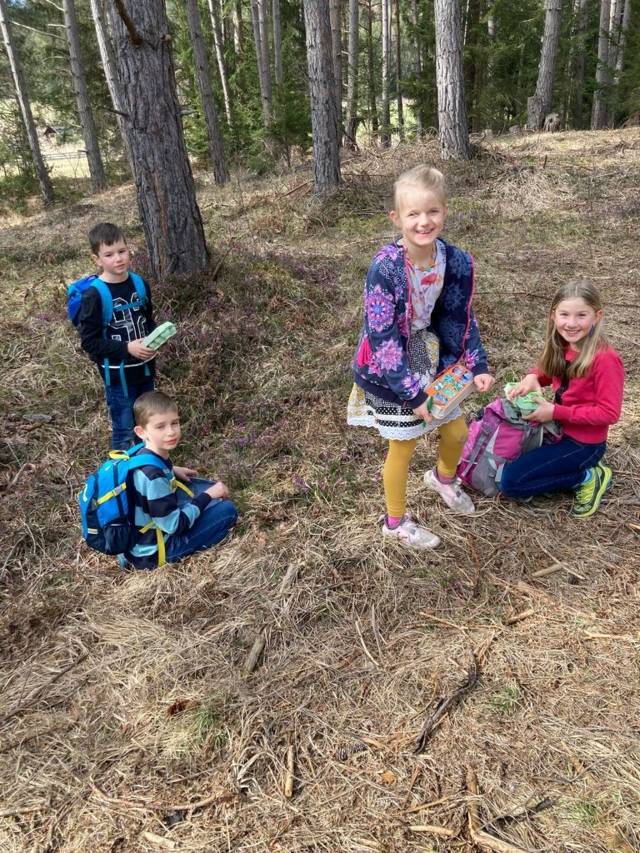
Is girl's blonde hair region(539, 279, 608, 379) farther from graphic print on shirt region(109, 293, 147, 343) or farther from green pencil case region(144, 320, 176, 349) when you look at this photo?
graphic print on shirt region(109, 293, 147, 343)

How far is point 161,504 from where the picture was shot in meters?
2.96

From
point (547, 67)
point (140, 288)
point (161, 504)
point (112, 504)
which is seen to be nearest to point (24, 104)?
point (547, 67)

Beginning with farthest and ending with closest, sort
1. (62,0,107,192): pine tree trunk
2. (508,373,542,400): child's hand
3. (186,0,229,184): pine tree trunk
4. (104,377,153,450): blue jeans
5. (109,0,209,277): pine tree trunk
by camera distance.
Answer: (62,0,107,192): pine tree trunk
(186,0,229,184): pine tree trunk
(109,0,209,277): pine tree trunk
(104,377,153,450): blue jeans
(508,373,542,400): child's hand

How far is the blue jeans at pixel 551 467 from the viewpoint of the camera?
10.5 feet

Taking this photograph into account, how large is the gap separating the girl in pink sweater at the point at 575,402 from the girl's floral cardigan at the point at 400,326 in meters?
0.52

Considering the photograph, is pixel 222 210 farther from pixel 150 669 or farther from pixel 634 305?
pixel 150 669

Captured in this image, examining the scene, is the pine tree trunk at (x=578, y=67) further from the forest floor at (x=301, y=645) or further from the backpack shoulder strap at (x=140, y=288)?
the backpack shoulder strap at (x=140, y=288)

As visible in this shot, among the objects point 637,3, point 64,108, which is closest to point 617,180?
point 637,3

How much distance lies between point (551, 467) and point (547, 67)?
15.5m

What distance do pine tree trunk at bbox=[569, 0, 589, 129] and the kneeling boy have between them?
784 inches

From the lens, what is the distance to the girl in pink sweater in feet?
9.61

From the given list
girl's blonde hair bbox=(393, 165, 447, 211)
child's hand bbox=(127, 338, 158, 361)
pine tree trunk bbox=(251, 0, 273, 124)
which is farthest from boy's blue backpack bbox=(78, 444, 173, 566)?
pine tree trunk bbox=(251, 0, 273, 124)

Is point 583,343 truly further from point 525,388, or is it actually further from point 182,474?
point 182,474

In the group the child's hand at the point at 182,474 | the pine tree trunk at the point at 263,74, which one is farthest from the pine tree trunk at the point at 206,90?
the child's hand at the point at 182,474
